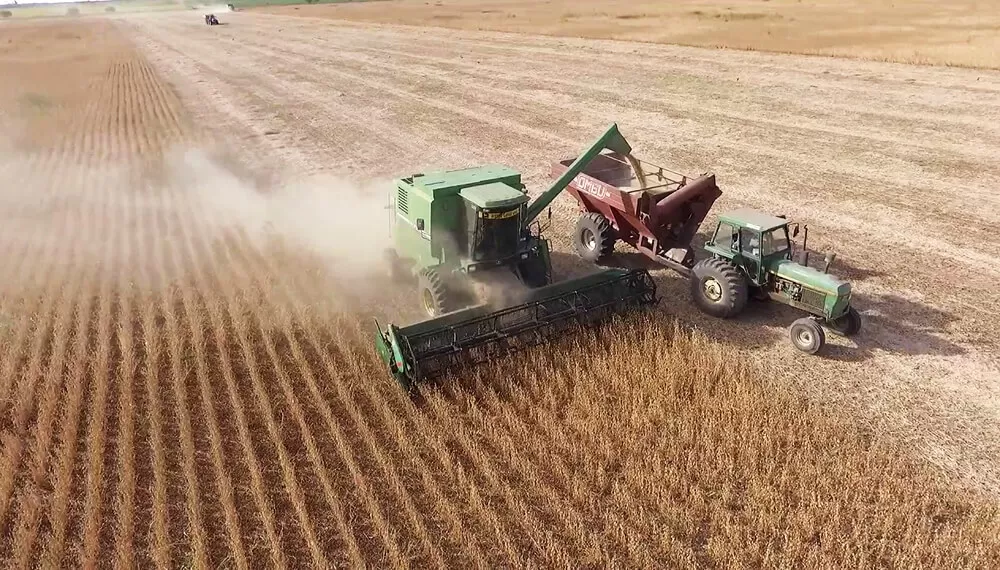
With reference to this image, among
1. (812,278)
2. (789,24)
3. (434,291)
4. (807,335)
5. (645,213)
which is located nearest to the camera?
(812,278)

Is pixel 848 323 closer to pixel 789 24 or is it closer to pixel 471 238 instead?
pixel 471 238

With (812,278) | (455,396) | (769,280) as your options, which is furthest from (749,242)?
(455,396)

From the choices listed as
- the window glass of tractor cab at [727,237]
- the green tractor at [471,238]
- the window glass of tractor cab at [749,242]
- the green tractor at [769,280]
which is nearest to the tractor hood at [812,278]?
the green tractor at [769,280]

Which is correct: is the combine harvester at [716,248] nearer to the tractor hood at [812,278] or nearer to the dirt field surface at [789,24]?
the tractor hood at [812,278]

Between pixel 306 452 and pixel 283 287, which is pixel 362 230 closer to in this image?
pixel 283 287

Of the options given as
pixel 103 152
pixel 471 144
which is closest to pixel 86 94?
pixel 103 152

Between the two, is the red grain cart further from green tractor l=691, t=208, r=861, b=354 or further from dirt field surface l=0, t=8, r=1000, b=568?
green tractor l=691, t=208, r=861, b=354

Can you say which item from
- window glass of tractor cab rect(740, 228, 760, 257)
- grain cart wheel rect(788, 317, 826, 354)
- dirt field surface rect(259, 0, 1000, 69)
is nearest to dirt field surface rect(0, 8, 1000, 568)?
grain cart wheel rect(788, 317, 826, 354)
